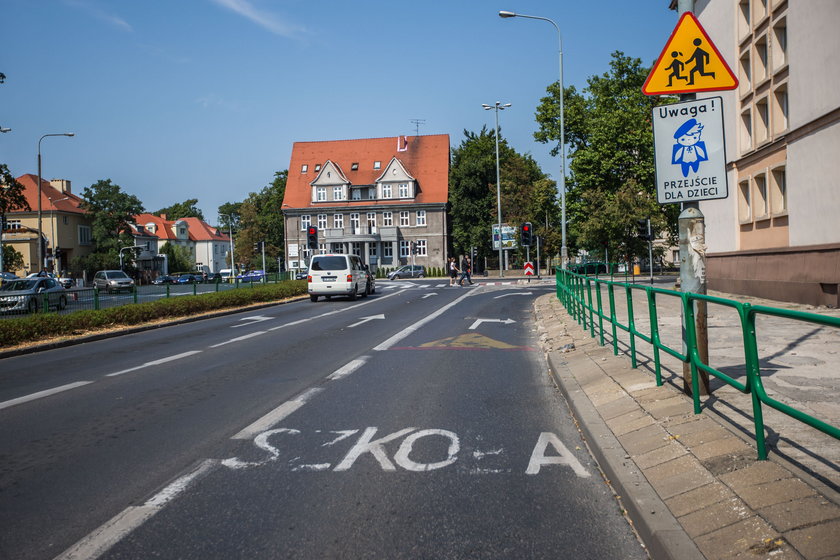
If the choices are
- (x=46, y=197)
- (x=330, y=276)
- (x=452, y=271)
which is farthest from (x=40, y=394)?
(x=46, y=197)

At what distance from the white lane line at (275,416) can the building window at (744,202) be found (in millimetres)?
19597

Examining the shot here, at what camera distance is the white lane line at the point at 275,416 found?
6.36 metres

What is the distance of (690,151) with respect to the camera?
639cm

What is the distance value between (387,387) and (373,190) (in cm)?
6903

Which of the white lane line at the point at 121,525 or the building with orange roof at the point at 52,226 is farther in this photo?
the building with orange roof at the point at 52,226

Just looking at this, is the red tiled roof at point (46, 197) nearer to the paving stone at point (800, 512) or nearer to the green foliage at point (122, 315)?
the green foliage at point (122, 315)

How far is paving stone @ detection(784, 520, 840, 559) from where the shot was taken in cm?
310

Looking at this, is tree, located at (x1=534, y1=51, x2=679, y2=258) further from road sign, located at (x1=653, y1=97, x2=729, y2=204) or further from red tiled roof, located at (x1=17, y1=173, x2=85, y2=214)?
red tiled roof, located at (x1=17, y1=173, x2=85, y2=214)

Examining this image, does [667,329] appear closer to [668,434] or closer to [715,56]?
[668,434]

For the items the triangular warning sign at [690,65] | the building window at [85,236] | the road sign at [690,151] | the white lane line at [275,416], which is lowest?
the white lane line at [275,416]

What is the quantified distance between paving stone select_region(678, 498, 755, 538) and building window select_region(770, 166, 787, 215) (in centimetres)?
1953

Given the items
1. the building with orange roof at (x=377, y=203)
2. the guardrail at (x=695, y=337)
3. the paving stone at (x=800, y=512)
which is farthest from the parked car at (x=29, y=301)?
the building with orange roof at (x=377, y=203)

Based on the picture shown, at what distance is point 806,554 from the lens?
10.3 feet

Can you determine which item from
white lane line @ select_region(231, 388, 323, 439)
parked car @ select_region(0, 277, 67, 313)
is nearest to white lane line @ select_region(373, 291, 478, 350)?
white lane line @ select_region(231, 388, 323, 439)
